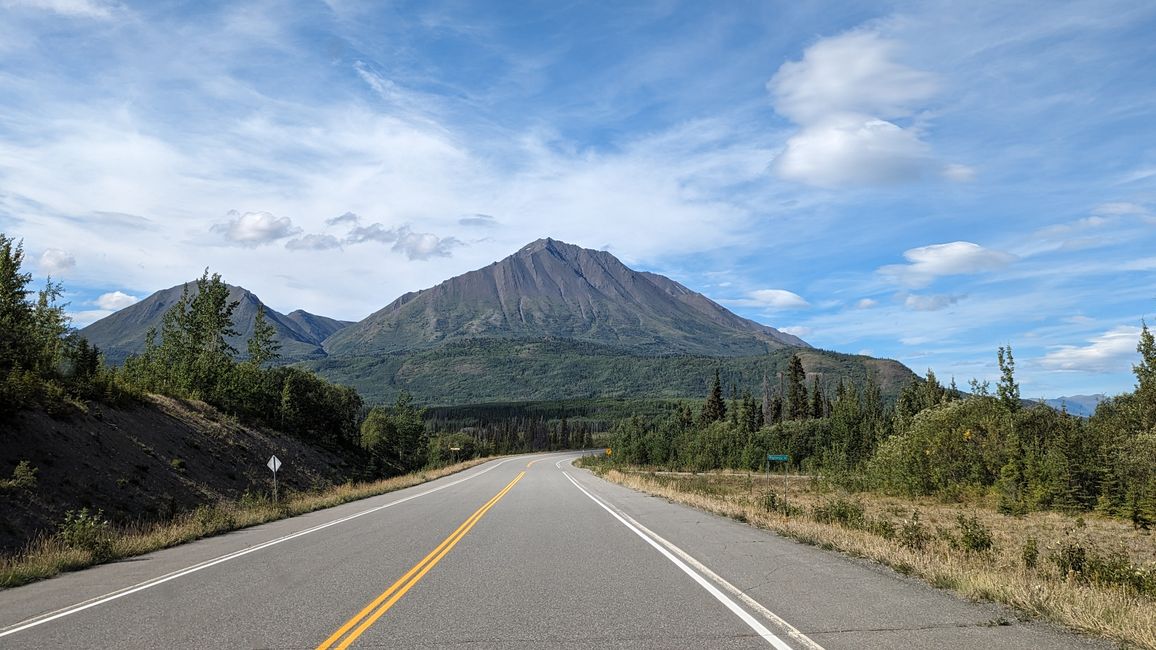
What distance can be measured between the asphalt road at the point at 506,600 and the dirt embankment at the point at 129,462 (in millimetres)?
10394

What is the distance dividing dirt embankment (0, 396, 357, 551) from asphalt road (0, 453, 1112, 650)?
10394 millimetres

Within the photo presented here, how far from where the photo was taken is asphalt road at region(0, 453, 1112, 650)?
21.0ft

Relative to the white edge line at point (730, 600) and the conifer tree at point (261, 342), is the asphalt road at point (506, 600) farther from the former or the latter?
the conifer tree at point (261, 342)

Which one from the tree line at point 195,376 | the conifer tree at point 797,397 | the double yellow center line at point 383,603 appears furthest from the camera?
the conifer tree at point 797,397

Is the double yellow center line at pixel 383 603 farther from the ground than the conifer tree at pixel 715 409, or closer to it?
closer to it

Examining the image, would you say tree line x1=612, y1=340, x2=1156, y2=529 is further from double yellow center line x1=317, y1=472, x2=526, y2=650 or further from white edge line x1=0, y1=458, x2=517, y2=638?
white edge line x1=0, y1=458, x2=517, y2=638

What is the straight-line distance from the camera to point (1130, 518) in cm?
2791

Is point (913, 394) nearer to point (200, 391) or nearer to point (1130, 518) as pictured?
point (1130, 518)

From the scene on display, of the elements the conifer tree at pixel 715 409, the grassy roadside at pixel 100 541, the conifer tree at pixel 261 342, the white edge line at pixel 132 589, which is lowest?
the grassy roadside at pixel 100 541

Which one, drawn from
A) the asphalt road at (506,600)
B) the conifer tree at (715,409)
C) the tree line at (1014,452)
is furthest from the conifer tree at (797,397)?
the asphalt road at (506,600)

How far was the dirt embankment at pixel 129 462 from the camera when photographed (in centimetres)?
2127

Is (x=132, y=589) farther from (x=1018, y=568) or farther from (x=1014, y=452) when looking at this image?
(x=1014, y=452)

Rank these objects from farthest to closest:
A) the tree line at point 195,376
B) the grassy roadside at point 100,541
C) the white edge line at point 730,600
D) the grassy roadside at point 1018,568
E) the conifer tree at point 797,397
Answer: the conifer tree at point 797,397, the tree line at point 195,376, the grassy roadside at point 100,541, the grassy roadside at point 1018,568, the white edge line at point 730,600

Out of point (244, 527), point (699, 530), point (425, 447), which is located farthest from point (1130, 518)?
point (425, 447)
